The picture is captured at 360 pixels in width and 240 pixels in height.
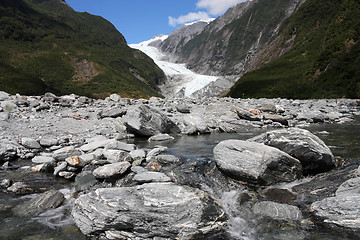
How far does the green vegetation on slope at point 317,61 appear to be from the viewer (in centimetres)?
3684

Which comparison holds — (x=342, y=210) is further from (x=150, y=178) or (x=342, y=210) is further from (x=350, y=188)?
(x=150, y=178)

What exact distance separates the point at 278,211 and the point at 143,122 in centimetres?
1017

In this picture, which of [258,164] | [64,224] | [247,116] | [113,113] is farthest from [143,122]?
[247,116]

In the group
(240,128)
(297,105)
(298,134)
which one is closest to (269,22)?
(297,105)

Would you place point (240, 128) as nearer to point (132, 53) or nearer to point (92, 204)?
point (92, 204)

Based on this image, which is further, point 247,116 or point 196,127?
point 247,116

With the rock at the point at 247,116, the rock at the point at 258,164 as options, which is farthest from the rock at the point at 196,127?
the rock at the point at 258,164

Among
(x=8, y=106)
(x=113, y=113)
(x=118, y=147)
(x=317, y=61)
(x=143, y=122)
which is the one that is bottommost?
(x=118, y=147)

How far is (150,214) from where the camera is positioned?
4.70 metres

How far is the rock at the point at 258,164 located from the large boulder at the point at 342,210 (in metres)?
1.48

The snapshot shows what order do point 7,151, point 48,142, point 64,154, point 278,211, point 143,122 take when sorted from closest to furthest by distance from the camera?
point 278,211, point 64,154, point 7,151, point 48,142, point 143,122

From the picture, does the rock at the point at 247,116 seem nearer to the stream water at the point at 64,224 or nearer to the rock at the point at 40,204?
the stream water at the point at 64,224

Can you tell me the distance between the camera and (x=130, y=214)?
15.5 feet

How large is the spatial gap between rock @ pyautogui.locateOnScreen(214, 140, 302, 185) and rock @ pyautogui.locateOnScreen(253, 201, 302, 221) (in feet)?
3.52
